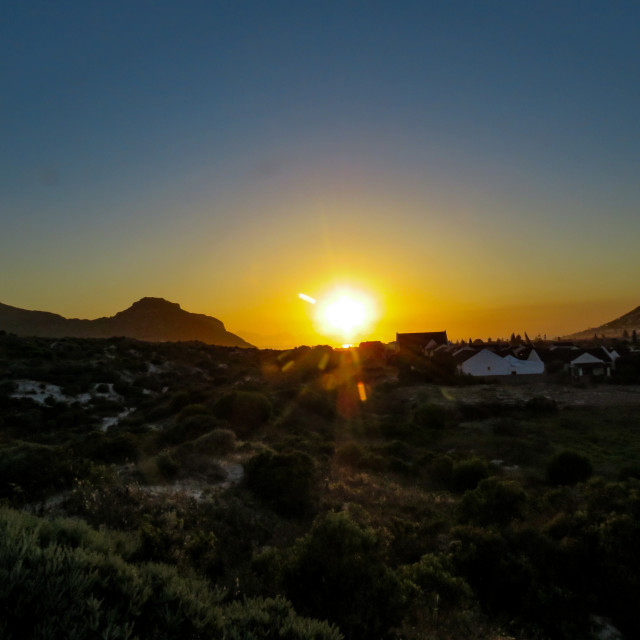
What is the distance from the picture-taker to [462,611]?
8.70 m

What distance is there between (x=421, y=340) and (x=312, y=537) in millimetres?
86424

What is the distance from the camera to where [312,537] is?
9.16 metres

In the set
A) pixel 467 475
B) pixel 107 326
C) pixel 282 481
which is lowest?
pixel 467 475

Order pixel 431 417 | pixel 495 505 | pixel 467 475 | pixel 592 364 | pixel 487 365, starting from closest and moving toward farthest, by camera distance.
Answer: pixel 495 505
pixel 467 475
pixel 431 417
pixel 592 364
pixel 487 365

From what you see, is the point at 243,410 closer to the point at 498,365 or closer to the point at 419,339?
the point at 498,365

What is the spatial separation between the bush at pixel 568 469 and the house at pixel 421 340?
68341 mm

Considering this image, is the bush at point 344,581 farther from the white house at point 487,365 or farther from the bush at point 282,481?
the white house at point 487,365

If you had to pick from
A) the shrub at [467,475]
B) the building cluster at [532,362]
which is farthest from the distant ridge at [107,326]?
the shrub at [467,475]

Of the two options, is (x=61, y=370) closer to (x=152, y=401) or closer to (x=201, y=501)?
(x=152, y=401)

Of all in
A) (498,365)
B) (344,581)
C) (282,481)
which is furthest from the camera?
(498,365)

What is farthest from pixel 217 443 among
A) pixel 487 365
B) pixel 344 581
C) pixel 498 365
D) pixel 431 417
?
pixel 498 365

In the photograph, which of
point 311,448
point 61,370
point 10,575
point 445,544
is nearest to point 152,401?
point 61,370

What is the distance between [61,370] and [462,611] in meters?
46.2

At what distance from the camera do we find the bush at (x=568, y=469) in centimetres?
1895
